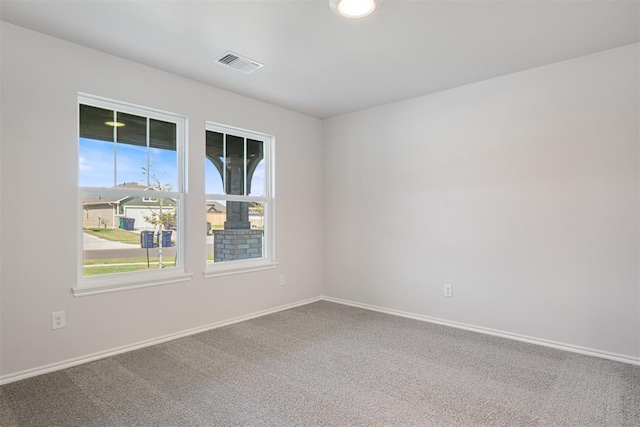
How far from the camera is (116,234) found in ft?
10.1

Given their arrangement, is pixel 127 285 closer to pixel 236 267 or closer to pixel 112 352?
pixel 112 352

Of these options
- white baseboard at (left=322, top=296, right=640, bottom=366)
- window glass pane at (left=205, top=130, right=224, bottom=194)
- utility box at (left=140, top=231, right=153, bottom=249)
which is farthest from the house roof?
white baseboard at (left=322, top=296, right=640, bottom=366)

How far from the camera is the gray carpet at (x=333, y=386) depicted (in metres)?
2.02

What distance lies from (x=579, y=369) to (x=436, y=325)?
1.28 meters

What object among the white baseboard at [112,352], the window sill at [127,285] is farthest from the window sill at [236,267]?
the white baseboard at [112,352]

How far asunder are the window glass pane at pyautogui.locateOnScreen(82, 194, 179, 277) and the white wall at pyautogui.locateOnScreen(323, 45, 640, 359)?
7.12 feet

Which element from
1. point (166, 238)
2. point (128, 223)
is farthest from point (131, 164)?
point (166, 238)

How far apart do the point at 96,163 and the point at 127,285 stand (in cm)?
103

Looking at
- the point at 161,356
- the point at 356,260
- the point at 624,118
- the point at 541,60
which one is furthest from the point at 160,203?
the point at 624,118

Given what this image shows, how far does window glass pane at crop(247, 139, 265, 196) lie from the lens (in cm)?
416

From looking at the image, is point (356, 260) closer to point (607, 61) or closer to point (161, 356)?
point (161, 356)

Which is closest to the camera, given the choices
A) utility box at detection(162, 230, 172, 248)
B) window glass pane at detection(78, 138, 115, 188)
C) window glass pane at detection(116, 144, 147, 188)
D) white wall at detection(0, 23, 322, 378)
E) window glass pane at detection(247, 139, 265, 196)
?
white wall at detection(0, 23, 322, 378)

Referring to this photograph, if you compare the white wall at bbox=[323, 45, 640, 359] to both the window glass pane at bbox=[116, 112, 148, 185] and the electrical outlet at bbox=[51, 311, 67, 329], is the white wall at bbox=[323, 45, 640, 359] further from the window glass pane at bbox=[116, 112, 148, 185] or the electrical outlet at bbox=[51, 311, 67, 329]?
the electrical outlet at bbox=[51, 311, 67, 329]

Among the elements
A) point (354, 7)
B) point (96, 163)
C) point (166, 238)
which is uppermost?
point (354, 7)
